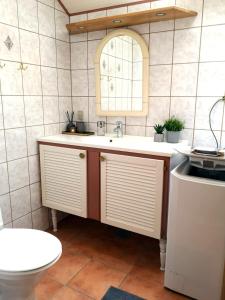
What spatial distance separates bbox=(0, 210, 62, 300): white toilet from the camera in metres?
1.16

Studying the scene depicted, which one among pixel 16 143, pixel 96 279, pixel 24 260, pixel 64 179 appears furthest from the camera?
pixel 64 179

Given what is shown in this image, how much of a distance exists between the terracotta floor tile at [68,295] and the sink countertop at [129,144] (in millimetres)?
953

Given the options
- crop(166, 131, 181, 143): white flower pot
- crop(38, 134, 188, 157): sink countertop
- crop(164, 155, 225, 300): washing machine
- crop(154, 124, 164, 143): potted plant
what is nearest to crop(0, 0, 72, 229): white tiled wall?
crop(38, 134, 188, 157): sink countertop

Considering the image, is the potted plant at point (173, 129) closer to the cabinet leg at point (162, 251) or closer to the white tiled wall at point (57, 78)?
the white tiled wall at point (57, 78)

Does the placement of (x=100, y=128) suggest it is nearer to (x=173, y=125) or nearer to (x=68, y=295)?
(x=173, y=125)

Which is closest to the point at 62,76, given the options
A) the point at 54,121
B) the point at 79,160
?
the point at 54,121

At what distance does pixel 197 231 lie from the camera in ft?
4.50

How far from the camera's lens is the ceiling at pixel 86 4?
1956mm

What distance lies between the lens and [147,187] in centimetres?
162

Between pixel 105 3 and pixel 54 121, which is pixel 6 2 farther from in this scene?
pixel 54 121

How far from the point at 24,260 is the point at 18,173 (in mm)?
853

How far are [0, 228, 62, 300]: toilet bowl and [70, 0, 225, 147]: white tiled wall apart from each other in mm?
1182

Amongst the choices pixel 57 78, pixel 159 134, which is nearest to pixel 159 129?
pixel 159 134

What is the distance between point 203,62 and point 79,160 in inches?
45.5
